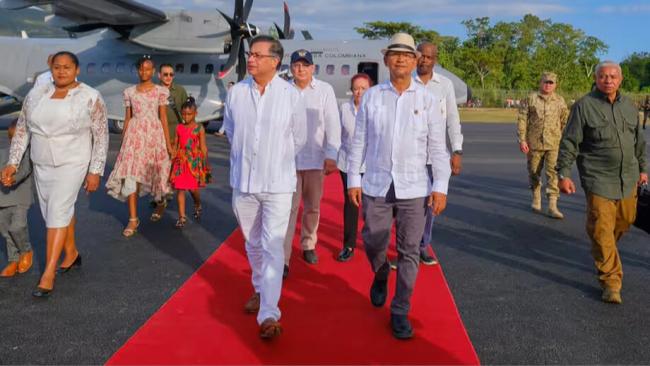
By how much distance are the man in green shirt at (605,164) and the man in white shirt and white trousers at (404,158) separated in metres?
1.45

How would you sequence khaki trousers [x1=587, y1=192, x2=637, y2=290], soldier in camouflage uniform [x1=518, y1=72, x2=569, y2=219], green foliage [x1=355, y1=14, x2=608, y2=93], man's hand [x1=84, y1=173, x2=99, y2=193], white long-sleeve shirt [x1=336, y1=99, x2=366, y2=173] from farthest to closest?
green foliage [x1=355, y1=14, x2=608, y2=93]
soldier in camouflage uniform [x1=518, y1=72, x2=569, y2=219]
white long-sleeve shirt [x1=336, y1=99, x2=366, y2=173]
man's hand [x1=84, y1=173, x2=99, y2=193]
khaki trousers [x1=587, y1=192, x2=637, y2=290]

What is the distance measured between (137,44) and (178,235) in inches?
520

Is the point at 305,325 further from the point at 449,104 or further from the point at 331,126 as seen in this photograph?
the point at 449,104

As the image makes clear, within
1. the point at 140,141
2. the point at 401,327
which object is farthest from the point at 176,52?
the point at 401,327

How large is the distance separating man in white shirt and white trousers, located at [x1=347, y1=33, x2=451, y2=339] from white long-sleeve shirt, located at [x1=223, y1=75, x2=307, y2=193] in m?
0.58

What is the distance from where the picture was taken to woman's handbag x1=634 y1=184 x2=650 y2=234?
15.3 ft

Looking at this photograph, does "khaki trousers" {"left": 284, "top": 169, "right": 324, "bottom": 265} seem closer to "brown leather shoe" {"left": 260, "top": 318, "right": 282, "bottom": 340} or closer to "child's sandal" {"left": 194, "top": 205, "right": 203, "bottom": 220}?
"brown leather shoe" {"left": 260, "top": 318, "right": 282, "bottom": 340}

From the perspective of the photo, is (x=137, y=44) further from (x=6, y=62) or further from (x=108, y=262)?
(x=108, y=262)

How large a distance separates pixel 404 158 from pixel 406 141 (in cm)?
12

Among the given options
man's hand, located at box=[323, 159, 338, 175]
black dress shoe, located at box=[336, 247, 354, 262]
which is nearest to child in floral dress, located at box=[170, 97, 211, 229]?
black dress shoe, located at box=[336, 247, 354, 262]

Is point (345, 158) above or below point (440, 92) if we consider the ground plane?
below

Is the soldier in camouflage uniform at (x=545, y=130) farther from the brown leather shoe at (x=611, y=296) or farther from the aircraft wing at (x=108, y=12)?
the aircraft wing at (x=108, y=12)

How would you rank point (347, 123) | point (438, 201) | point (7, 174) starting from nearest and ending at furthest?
point (438, 201), point (7, 174), point (347, 123)

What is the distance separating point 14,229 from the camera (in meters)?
4.90
